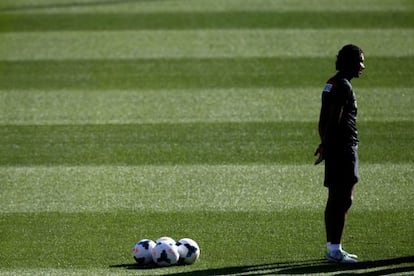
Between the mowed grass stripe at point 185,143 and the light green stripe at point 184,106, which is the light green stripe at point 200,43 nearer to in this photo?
the light green stripe at point 184,106

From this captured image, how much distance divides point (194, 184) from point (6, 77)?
5986 millimetres

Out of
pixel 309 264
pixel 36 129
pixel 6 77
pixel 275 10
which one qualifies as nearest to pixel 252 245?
pixel 309 264

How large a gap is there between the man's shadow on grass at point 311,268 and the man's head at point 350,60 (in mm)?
1650

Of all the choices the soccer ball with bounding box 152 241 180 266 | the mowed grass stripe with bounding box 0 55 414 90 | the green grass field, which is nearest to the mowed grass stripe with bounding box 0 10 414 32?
the green grass field

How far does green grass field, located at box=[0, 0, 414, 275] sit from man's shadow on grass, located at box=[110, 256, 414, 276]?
3cm

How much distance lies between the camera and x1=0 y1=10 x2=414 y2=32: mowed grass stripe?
19.7 meters

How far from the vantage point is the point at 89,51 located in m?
18.2

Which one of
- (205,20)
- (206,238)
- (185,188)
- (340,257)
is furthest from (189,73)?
(340,257)

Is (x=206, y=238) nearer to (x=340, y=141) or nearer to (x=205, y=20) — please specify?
(x=340, y=141)

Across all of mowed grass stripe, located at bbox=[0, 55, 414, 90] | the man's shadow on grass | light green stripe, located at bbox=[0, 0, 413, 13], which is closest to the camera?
the man's shadow on grass

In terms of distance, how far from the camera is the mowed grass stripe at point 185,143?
1308 cm

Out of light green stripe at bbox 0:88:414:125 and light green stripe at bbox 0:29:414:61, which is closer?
light green stripe at bbox 0:88:414:125

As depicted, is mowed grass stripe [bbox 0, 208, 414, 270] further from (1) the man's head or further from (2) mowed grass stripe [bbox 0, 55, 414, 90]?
(2) mowed grass stripe [bbox 0, 55, 414, 90]

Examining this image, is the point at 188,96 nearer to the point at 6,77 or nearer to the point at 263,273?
the point at 6,77
